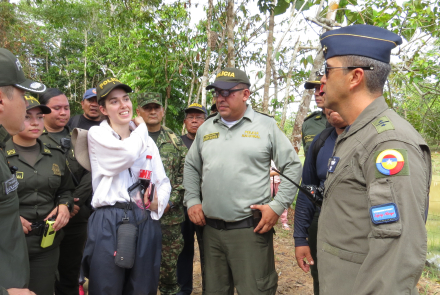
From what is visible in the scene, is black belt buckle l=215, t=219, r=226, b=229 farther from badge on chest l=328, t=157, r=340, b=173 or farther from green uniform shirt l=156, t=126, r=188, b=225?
badge on chest l=328, t=157, r=340, b=173

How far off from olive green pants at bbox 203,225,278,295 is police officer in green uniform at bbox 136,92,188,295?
65 cm

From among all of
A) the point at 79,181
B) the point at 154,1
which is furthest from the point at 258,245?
the point at 154,1

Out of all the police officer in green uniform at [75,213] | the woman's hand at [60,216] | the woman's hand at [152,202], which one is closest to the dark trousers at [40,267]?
the woman's hand at [60,216]

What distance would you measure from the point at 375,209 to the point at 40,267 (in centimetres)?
245

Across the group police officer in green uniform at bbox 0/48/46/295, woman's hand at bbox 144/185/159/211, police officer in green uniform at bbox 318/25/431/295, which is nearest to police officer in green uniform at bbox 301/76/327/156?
woman's hand at bbox 144/185/159/211

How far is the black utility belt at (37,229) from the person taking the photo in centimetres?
248

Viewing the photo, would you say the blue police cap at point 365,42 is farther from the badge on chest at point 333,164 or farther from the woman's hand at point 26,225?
the woman's hand at point 26,225

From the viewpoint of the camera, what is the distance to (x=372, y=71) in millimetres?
1401

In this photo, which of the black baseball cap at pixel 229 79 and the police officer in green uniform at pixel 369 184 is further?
the black baseball cap at pixel 229 79

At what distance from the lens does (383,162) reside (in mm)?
1206

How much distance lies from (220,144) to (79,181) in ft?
5.19

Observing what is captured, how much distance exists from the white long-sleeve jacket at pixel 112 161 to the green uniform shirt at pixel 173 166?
92 cm

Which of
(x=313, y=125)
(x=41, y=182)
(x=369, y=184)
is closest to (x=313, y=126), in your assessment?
(x=313, y=125)

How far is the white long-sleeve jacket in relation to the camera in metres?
2.20
